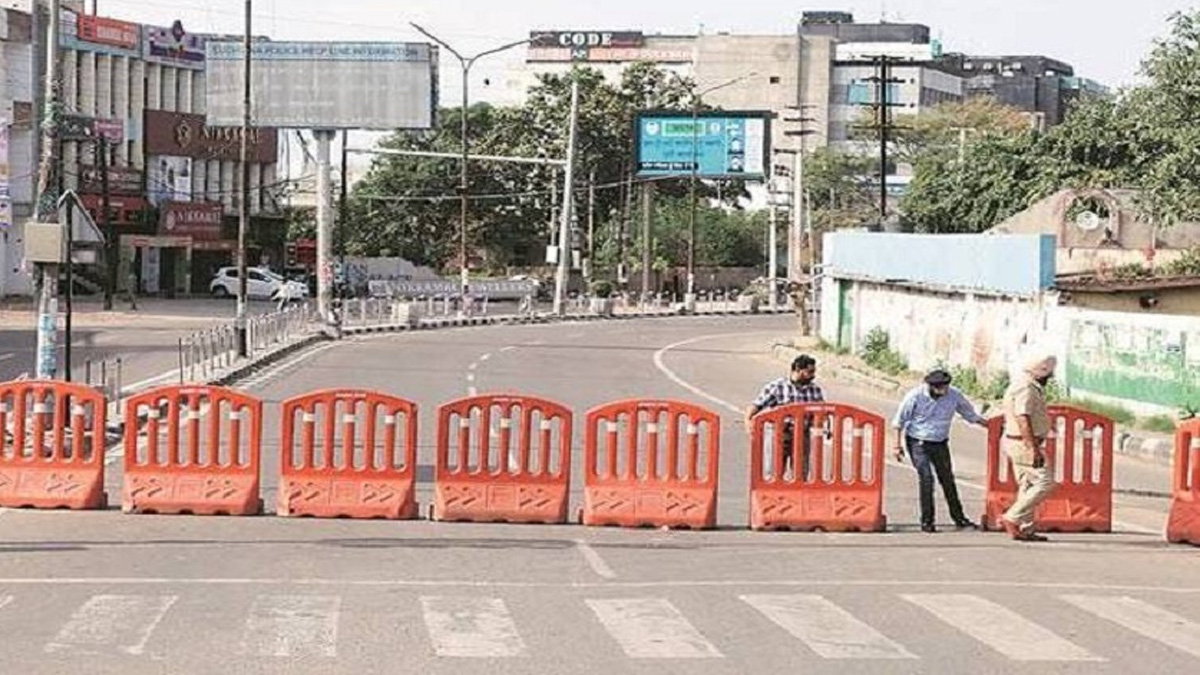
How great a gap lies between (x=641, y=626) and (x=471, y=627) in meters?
0.94

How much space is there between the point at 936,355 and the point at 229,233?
57695mm

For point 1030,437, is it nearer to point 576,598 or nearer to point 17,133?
point 576,598

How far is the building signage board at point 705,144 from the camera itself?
9600cm

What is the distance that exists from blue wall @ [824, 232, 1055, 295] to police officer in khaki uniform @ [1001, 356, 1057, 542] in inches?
774

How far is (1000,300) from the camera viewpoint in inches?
1451

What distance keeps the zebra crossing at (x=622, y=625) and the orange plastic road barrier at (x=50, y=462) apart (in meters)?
4.51

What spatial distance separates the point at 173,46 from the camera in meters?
90.3

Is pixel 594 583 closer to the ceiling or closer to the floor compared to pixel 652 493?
closer to the floor

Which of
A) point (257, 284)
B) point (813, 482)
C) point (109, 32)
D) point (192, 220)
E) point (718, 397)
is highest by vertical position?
point (109, 32)

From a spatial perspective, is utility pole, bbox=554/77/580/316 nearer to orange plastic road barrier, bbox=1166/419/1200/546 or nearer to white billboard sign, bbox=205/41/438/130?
white billboard sign, bbox=205/41/438/130

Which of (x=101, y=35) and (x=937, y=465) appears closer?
(x=937, y=465)

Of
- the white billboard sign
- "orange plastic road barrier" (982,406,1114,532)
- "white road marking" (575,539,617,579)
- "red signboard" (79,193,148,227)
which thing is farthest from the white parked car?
"white road marking" (575,539,617,579)

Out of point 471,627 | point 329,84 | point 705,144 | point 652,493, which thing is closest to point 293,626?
point 471,627

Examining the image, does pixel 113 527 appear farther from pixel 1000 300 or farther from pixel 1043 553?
pixel 1000 300
